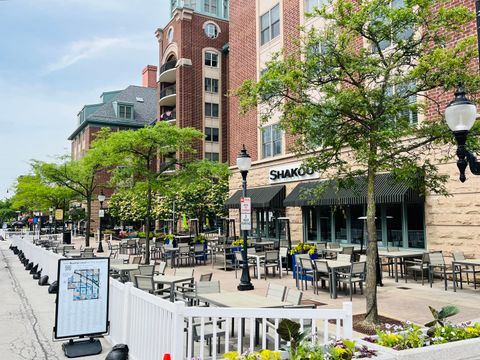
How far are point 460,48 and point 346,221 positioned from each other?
474 inches

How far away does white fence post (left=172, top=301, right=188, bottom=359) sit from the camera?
4.90 m

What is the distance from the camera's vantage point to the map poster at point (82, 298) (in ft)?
23.7

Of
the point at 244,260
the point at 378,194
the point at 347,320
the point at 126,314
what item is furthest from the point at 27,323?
the point at 378,194

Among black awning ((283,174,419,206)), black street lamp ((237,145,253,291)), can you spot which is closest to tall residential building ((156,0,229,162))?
black awning ((283,174,419,206))

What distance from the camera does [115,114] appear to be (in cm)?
5612

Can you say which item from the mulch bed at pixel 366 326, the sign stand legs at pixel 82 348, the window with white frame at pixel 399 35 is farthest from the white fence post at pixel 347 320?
the window with white frame at pixel 399 35

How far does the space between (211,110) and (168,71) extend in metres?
5.84

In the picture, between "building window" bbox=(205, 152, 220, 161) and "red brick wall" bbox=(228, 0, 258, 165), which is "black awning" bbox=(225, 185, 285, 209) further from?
"building window" bbox=(205, 152, 220, 161)

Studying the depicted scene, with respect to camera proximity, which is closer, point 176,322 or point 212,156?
point 176,322

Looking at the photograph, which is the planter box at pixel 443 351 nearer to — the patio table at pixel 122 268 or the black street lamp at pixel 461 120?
the black street lamp at pixel 461 120

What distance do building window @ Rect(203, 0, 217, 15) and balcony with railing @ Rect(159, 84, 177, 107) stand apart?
28.9ft

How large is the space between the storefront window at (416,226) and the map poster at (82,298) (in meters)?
12.5

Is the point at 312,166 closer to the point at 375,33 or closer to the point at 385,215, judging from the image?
the point at 375,33

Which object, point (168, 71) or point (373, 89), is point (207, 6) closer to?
point (168, 71)
